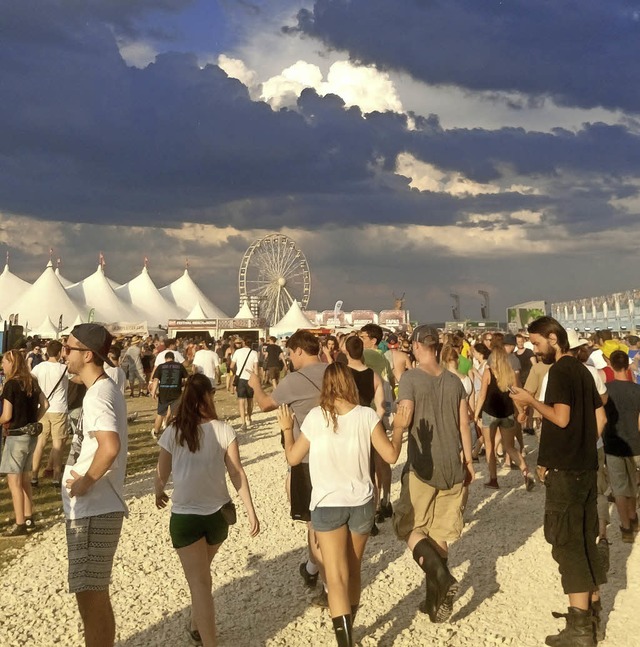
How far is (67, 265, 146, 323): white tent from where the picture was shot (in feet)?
207

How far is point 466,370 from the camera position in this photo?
1055 cm

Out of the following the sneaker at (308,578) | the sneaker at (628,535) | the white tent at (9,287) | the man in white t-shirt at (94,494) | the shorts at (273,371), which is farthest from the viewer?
the white tent at (9,287)

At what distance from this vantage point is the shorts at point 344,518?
4375mm

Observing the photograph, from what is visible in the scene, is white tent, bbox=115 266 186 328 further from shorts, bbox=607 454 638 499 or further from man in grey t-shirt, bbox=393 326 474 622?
man in grey t-shirt, bbox=393 326 474 622

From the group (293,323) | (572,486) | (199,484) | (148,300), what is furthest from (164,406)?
(148,300)

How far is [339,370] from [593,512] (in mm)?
1869

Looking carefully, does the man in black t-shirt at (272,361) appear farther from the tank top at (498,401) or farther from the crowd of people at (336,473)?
the crowd of people at (336,473)

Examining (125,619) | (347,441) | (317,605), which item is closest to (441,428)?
(347,441)

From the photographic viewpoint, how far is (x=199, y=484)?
4.32 m

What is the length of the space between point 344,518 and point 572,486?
1.48 metres

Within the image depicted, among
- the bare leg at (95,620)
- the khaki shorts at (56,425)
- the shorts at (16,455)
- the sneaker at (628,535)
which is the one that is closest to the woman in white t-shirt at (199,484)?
the bare leg at (95,620)

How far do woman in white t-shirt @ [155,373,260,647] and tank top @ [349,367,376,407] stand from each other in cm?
261

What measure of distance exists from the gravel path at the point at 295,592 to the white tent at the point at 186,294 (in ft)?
219

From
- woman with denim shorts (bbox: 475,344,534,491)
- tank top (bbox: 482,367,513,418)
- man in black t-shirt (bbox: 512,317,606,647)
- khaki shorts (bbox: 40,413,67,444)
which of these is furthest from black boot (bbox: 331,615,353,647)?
khaki shorts (bbox: 40,413,67,444)
